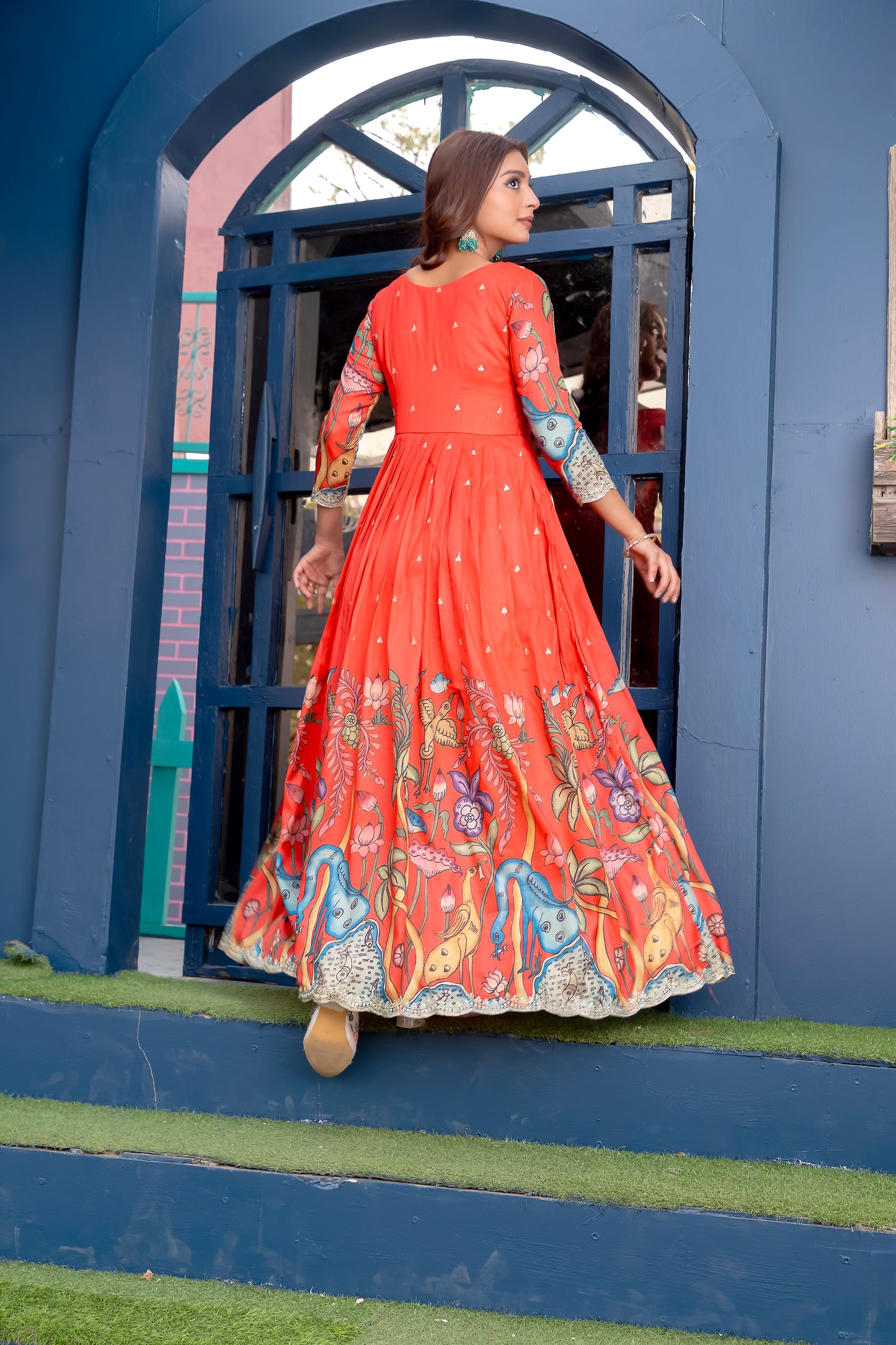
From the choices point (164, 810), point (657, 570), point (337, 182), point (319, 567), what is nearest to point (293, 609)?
point (319, 567)

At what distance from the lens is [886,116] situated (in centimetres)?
271

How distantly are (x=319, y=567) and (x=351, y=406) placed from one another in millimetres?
365

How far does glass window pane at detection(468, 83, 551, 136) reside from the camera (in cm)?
321

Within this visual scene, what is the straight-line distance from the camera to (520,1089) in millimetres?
2191

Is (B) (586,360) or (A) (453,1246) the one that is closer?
(A) (453,1246)

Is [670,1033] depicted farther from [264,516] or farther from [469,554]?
[264,516]

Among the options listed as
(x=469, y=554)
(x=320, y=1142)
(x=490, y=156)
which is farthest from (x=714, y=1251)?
(x=490, y=156)

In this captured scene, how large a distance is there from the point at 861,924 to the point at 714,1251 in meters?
0.99

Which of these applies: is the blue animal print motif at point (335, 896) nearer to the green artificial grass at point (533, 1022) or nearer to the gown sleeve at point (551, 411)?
the green artificial grass at point (533, 1022)

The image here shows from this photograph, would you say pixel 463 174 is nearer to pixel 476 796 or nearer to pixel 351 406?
→ pixel 351 406

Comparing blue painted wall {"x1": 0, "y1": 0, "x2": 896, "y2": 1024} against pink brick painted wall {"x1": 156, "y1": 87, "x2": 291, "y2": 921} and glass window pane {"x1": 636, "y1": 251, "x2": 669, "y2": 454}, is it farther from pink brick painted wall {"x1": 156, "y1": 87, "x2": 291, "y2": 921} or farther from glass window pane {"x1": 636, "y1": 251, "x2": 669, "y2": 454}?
pink brick painted wall {"x1": 156, "y1": 87, "x2": 291, "y2": 921}

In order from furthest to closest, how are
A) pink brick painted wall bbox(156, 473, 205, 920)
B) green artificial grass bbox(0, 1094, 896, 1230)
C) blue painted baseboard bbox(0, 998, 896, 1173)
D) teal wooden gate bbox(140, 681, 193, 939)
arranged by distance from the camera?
1. pink brick painted wall bbox(156, 473, 205, 920)
2. teal wooden gate bbox(140, 681, 193, 939)
3. blue painted baseboard bbox(0, 998, 896, 1173)
4. green artificial grass bbox(0, 1094, 896, 1230)

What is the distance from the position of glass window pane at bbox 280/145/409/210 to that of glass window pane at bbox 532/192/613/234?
0.41 metres

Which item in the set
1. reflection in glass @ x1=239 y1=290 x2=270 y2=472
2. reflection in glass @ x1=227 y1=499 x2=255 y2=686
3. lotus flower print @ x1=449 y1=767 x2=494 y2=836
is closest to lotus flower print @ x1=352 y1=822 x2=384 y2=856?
lotus flower print @ x1=449 y1=767 x2=494 y2=836
